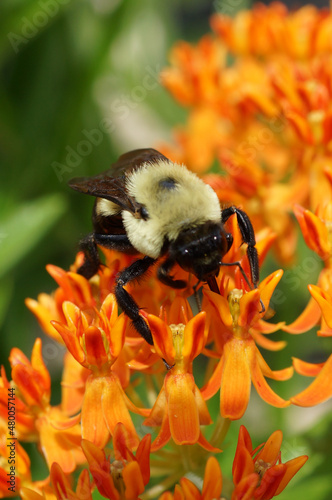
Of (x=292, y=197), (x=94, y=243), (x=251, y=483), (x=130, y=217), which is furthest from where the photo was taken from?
(x=292, y=197)

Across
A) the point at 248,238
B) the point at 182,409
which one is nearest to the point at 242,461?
the point at 182,409

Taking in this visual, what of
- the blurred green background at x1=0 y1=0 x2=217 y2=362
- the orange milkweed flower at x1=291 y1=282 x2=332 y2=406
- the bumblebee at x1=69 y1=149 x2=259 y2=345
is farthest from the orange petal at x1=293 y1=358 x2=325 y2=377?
the blurred green background at x1=0 y1=0 x2=217 y2=362

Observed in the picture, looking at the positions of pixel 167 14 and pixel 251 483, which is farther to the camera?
pixel 167 14

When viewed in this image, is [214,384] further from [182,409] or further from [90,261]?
[90,261]

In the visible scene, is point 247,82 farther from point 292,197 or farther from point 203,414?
point 203,414

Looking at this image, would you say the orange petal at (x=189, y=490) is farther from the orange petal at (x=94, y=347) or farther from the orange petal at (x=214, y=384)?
the orange petal at (x=94, y=347)

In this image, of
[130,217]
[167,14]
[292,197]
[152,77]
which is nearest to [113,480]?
[130,217]

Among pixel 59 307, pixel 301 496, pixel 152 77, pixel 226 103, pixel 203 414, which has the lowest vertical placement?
pixel 301 496
